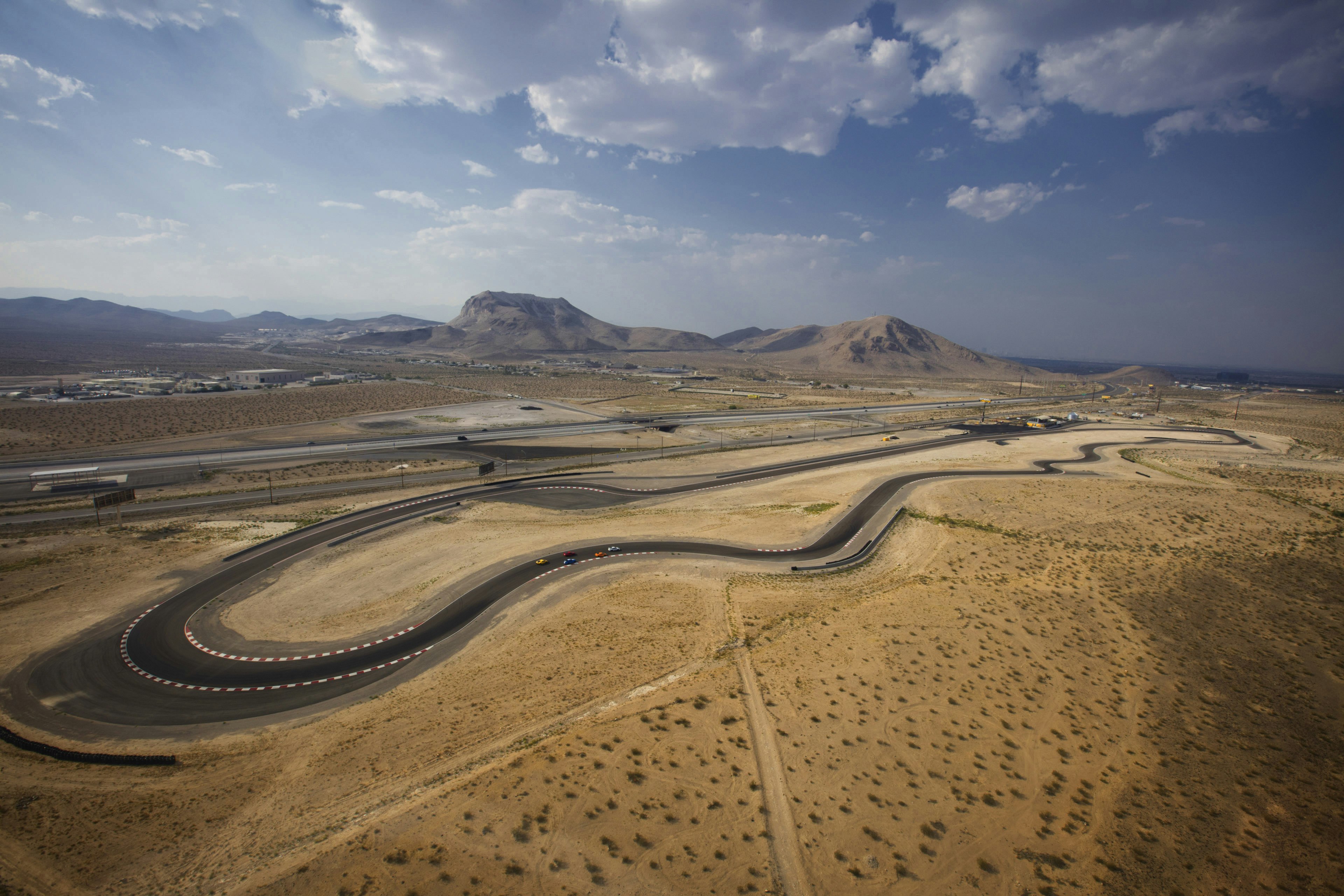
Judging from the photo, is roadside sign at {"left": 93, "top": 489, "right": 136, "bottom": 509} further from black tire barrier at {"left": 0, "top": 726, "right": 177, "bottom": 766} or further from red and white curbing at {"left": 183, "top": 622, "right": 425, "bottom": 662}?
black tire barrier at {"left": 0, "top": 726, "right": 177, "bottom": 766}

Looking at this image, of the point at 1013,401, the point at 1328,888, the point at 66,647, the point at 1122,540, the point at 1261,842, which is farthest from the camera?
the point at 1013,401

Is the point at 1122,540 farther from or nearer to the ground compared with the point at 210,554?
farther from the ground

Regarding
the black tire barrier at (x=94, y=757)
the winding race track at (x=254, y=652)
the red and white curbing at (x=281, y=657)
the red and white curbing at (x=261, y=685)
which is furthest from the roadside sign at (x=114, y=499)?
the black tire barrier at (x=94, y=757)

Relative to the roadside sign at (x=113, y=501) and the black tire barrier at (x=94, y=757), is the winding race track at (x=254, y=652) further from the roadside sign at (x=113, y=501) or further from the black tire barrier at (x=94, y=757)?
the roadside sign at (x=113, y=501)

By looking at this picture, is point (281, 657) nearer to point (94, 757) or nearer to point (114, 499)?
point (94, 757)

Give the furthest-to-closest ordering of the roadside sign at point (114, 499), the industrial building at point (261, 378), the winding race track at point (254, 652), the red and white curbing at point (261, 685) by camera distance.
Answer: the industrial building at point (261, 378), the roadside sign at point (114, 499), the red and white curbing at point (261, 685), the winding race track at point (254, 652)

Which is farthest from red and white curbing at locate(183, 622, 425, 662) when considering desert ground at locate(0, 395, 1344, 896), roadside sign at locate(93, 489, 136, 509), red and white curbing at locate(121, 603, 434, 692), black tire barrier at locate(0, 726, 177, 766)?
roadside sign at locate(93, 489, 136, 509)

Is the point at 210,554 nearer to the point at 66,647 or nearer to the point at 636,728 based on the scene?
the point at 66,647

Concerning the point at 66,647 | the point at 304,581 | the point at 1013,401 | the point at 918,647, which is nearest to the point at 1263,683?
the point at 918,647
